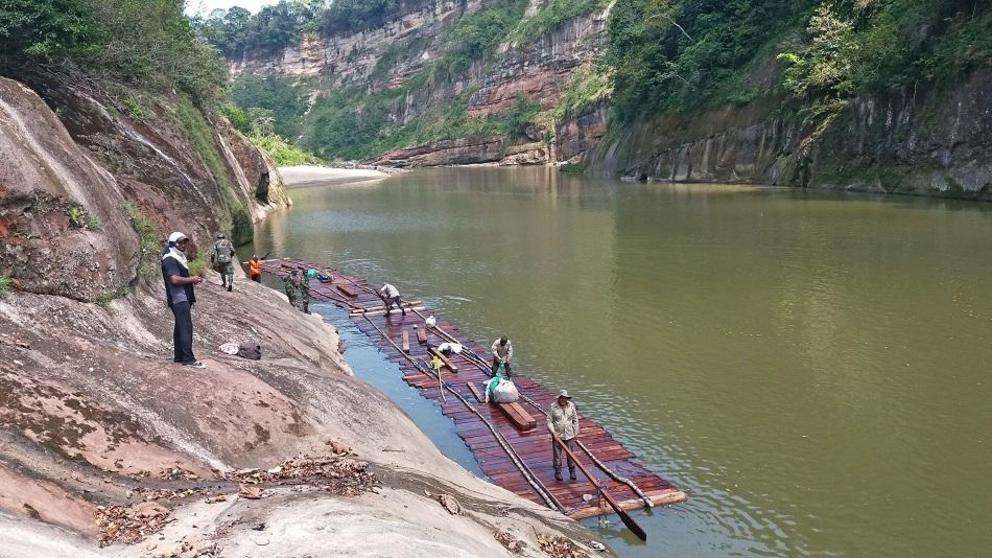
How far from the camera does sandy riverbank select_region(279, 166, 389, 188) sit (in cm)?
8388

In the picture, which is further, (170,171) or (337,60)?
(337,60)

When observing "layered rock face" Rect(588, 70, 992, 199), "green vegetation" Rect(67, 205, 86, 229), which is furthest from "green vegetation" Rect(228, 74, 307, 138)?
"green vegetation" Rect(67, 205, 86, 229)

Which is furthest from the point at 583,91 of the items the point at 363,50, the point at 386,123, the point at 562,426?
the point at 562,426

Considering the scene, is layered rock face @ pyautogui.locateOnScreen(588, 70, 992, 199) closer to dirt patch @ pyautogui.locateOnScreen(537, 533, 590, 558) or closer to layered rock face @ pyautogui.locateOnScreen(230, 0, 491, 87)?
dirt patch @ pyautogui.locateOnScreen(537, 533, 590, 558)

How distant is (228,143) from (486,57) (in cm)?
8781

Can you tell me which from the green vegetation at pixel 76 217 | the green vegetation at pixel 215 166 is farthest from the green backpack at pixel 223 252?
the green vegetation at pixel 215 166

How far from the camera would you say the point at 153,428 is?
333 inches

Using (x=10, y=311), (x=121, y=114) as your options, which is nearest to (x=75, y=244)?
(x=10, y=311)

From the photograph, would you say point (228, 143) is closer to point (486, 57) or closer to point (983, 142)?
point (983, 142)

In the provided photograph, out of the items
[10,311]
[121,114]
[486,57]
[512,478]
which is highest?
[486,57]

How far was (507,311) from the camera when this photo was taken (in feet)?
73.9

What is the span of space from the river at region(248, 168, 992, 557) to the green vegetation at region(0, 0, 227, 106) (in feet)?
30.1

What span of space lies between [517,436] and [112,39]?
768 inches

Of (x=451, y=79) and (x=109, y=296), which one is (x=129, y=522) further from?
(x=451, y=79)
